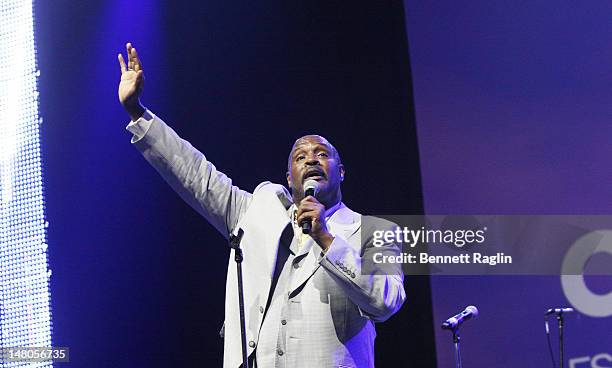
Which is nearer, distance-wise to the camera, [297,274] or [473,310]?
[297,274]

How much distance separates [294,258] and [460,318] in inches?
52.4

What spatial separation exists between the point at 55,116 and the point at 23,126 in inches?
7.2

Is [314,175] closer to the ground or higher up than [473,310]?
higher up

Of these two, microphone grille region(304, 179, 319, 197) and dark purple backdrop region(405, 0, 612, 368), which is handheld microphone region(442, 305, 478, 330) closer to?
dark purple backdrop region(405, 0, 612, 368)

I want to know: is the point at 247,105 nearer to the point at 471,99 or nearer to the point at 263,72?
the point at 263,72

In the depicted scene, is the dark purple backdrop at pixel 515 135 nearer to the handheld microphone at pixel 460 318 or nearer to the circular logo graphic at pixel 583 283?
the circular logo graphic at pixel 583 283

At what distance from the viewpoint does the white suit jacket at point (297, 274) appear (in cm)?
286

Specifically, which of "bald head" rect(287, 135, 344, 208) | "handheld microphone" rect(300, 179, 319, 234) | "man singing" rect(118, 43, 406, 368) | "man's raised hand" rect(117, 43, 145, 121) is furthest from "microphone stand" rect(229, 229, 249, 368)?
"man's raised hand" rect(117, 43, 145, 121)

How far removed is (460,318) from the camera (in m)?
4.11

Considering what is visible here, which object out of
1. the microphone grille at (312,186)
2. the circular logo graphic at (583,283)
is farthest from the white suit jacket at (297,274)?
the circular logo graphic at (583,283)

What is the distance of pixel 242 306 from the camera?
9.22 ft

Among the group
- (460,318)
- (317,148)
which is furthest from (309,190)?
(460,318)

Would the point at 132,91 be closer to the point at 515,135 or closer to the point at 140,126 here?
the point at 140,126

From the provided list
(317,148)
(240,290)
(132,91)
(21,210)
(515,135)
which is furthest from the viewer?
(21,210)
